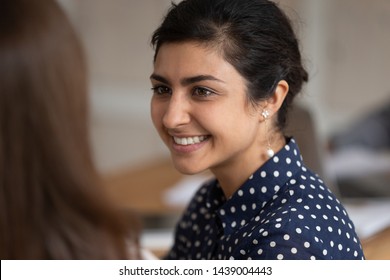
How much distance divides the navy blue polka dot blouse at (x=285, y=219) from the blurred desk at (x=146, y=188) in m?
0.59

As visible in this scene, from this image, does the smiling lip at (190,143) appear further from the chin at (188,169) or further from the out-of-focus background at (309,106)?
the out-of-focus background at (309,106)

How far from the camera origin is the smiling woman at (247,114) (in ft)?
1.60

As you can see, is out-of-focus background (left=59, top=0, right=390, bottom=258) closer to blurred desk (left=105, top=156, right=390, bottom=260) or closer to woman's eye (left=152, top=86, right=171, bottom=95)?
blurred desk (left=105, top=156, right=390, bottom=260)

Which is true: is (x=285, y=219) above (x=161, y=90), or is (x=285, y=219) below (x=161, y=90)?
below

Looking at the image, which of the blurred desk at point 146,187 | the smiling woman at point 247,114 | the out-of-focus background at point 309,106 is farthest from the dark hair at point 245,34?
the blurred desk at point 146,187

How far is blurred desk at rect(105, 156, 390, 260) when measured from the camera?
4.46 ft

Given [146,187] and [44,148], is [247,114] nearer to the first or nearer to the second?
A: [44,148]

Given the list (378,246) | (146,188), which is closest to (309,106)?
(378,246)

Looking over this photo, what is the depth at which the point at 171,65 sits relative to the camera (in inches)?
19.3

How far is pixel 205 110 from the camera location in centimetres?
50

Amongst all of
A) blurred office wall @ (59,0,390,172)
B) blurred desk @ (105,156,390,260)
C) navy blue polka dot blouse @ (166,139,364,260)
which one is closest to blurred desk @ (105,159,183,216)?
blurred desk @ (105,156,390,260)

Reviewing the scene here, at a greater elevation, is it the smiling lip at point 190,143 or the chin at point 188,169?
the smiling lip at point 190,143

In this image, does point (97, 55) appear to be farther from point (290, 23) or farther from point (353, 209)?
point (290, 23)

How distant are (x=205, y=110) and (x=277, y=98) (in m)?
0.05
